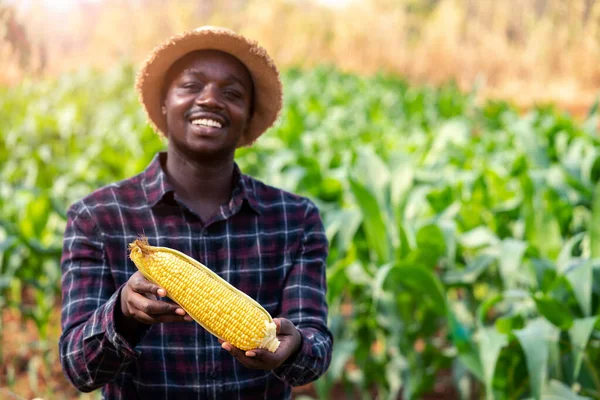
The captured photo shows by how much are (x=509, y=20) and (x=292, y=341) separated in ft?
61.1

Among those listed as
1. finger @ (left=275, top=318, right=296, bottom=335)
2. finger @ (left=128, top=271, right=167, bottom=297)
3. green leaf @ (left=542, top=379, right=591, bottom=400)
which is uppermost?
finger @ (left=128, top=271, right=167, bottom=297)

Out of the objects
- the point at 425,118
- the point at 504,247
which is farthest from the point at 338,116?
the point at 504,247

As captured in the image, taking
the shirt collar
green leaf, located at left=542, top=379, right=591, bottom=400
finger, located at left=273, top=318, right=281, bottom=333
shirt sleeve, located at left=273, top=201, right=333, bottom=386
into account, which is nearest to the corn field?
green leaf, located at left=542, top=379, right=591, bottom=400

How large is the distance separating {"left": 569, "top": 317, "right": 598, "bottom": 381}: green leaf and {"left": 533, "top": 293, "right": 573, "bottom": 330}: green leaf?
3 centimetres

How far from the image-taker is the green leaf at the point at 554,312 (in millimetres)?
2420

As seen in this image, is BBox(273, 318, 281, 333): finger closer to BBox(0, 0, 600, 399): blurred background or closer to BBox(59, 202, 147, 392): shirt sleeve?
BBox(59, 202, 147, 392): shirt sleeve

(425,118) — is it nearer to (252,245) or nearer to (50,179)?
(50,179)

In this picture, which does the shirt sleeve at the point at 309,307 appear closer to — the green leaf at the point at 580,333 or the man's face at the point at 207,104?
the man's face at the point at 207,104

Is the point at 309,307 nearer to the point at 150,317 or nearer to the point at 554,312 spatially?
the point at 150,317

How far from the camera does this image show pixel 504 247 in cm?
278

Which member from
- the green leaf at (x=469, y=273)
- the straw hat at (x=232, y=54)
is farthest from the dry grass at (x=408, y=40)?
the straw hat at (x=232, y=54)

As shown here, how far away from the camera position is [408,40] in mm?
19016

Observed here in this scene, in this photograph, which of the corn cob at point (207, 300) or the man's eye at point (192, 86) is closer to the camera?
the corn cob at point (207, 300)

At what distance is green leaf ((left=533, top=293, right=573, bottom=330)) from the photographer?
2.42 m
